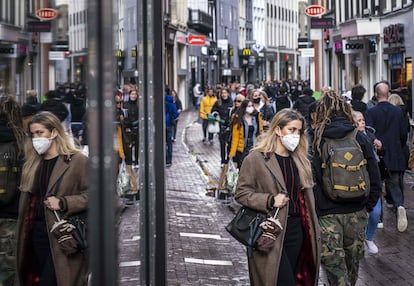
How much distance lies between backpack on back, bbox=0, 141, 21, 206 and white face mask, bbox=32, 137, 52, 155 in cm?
10

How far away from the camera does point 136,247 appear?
5375 mm

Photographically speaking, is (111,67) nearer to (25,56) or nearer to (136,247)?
(25,56)

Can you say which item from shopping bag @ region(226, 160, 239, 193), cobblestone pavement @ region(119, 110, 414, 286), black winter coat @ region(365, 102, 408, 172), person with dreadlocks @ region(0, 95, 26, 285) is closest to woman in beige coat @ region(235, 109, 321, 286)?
cobblestone pavement @ region(119, 110, 414, 286)

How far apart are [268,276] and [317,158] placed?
1209 millimetres

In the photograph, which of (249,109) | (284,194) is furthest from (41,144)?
(249,109)

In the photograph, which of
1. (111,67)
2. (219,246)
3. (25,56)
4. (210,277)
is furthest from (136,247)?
(219,246)

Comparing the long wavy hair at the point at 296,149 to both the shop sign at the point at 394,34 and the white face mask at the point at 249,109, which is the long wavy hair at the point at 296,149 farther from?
the shop sign at the point at 394,34

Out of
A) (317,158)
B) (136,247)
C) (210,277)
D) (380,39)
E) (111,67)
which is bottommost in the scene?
(210,277)

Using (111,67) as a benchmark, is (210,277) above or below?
below

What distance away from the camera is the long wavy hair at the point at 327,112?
7027 millimetres

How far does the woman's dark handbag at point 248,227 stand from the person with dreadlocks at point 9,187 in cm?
202

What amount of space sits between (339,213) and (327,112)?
0.79 meters

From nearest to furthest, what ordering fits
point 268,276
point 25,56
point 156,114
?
1. point 25,56
2. point 156,114
3. point 268,276

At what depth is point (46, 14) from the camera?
3.47 metres
